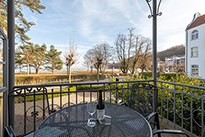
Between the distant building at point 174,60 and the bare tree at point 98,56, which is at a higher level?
the bare tree at point 98,56

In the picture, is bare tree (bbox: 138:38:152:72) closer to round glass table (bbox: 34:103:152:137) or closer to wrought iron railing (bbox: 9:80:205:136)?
wrought iron railing (bbox: 9:80:205:136)

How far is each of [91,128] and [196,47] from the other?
4.78 metres

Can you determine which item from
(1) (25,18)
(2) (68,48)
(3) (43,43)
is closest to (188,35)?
(2) (68,48)

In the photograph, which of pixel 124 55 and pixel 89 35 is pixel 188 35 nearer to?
pixel 124 55

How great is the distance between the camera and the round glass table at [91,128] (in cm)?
76

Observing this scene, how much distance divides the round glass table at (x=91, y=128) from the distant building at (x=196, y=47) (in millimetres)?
3781

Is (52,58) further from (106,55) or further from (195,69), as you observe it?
(195,69)

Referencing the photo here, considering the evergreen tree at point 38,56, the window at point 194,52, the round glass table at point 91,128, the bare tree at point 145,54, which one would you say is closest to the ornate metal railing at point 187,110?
the round glass table at point 91,128

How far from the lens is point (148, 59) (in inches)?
383

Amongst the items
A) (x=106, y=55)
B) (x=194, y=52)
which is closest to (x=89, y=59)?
(x=106, y=55)

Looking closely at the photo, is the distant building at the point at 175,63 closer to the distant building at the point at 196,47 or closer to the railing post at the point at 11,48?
the distant building at the point at 196,47

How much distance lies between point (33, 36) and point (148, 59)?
10982 mm

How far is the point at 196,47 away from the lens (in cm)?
380

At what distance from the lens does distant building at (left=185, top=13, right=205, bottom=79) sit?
353 centimetres
